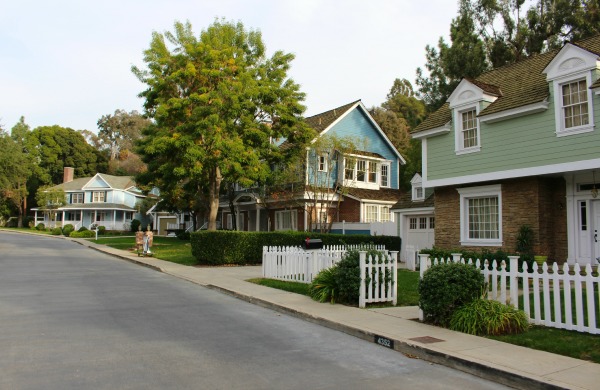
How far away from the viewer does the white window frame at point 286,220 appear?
3194cm

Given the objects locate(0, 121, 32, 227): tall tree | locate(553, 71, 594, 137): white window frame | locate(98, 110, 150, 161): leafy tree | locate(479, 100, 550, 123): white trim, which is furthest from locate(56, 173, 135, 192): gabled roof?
locate(553, 71, 594, 137): white window frame

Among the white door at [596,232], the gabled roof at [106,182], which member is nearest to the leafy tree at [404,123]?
the white door at [596,232]

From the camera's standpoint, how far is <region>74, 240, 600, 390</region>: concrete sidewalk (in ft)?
17.8

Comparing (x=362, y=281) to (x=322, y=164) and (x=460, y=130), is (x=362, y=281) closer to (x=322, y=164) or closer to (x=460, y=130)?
(x=460, y=130)

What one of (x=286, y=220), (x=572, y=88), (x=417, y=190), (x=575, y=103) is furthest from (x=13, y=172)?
(x=575, y=103)

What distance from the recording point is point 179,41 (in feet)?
94.1

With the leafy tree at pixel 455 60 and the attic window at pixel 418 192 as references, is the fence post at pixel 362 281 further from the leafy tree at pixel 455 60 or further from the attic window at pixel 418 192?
the leafy tree at pixel 455 60

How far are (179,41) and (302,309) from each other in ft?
77.1

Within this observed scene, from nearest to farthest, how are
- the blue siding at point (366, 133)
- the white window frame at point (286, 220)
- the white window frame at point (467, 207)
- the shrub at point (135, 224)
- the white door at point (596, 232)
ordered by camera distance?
the white door at point (596, 232)
the white window frame at point (467, 207)
the white window frame at point (286, 220)
the blue siding at point (366, 133)
the shrub at point (135, 224)

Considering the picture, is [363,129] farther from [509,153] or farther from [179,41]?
[509,153]

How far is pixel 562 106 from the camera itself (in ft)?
47.7

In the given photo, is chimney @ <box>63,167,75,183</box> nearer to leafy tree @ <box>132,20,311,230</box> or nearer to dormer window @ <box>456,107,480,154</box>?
leafy tree @ <box>132,20,311,230</box>

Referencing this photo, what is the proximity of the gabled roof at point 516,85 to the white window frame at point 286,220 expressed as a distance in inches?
559

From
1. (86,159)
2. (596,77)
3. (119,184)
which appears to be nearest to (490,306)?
(596,77)
